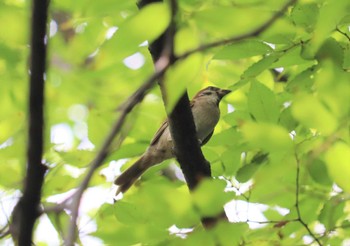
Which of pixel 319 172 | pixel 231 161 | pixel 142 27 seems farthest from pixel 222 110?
pixel 142 27

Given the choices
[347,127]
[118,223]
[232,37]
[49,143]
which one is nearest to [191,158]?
[118,223]

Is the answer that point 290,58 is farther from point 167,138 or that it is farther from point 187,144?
point 167,138

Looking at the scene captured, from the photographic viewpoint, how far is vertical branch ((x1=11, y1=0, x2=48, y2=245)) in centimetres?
147

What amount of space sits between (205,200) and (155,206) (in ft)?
0.70

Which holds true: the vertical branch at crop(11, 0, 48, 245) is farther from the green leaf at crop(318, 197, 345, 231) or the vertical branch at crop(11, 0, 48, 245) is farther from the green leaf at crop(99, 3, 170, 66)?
the green leaf at crop(318, 197, 345, 231)

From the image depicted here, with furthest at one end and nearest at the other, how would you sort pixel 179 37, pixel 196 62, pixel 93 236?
pixel 93 236, pixel 179 37, pixel 196 62

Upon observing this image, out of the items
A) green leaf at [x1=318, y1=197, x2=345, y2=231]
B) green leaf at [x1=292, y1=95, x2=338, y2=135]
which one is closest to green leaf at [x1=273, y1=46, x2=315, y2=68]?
green leaf at [x1=318, y1=197, x2=345, y2=231]

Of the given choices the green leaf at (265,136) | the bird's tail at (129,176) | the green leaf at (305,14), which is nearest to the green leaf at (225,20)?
the green leaf at (265,136)

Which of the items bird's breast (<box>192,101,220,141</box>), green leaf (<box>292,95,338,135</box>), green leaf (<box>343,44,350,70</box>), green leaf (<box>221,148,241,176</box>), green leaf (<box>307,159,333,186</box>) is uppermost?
green leaf (<box>292,95,338,135</box>)

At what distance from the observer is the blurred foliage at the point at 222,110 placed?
6.39 feet

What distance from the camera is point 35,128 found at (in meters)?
1.52

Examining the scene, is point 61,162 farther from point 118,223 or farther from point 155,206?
point 155,206

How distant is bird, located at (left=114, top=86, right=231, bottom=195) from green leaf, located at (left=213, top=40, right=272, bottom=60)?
4.51 ft

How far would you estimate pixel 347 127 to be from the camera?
7.38 feet
